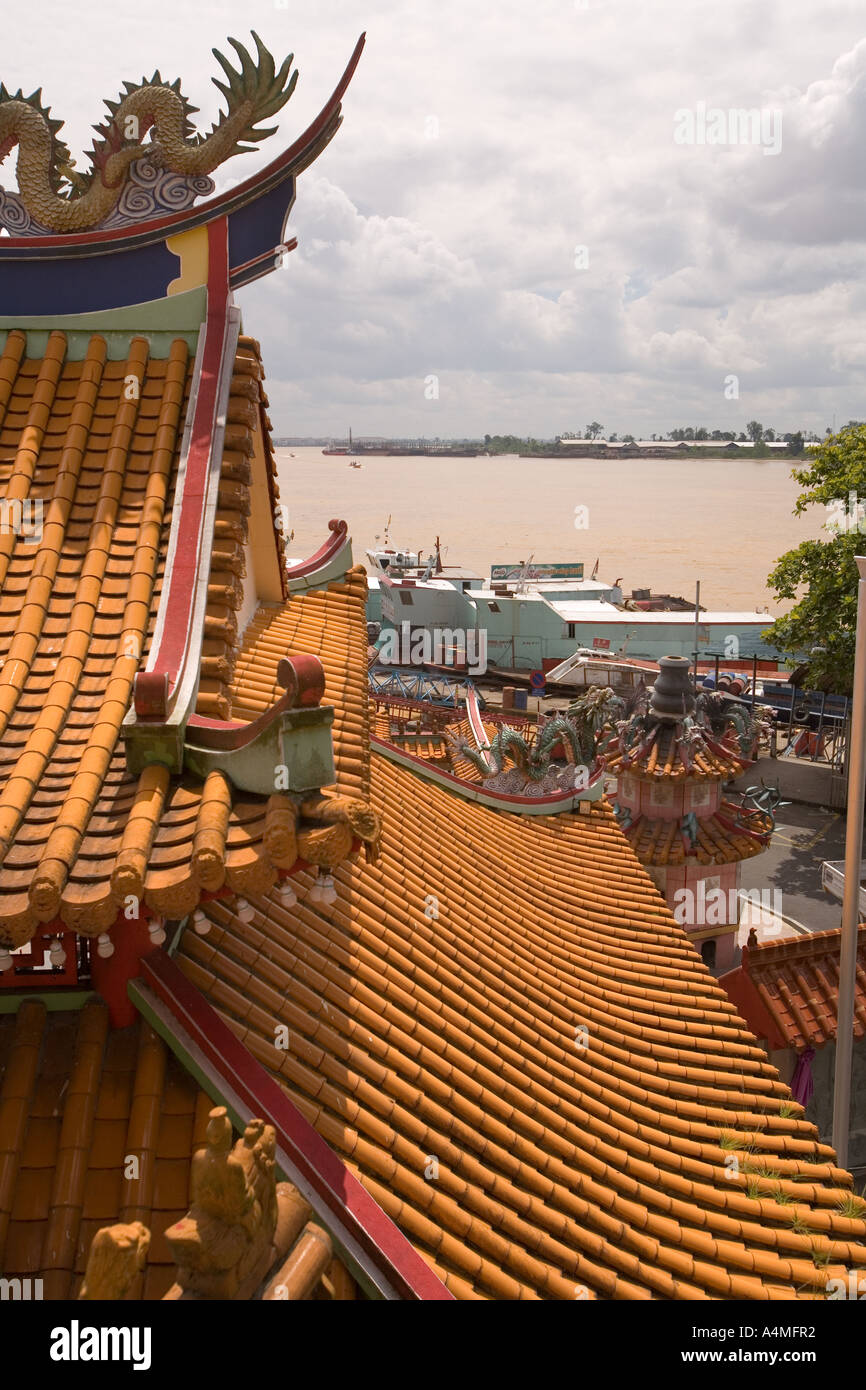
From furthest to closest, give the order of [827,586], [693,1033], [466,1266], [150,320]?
[827,586] → [693,1033] → [150,320] → [466,1266]

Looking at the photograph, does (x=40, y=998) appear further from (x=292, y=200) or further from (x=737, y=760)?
(x=737, y=760)

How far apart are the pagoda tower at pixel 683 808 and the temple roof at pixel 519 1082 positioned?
659 centimetres

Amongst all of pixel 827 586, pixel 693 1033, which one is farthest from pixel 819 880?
pixel 693 1033

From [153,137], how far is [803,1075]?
12.4 meters

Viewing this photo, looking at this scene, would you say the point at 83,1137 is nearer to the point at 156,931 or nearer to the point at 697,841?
the point at 156,931

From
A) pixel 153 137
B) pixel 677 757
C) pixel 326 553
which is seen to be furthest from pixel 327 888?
pixel 677 757

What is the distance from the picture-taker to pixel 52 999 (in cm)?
489

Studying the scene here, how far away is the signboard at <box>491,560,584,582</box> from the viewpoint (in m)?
65.2

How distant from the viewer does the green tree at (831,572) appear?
28453 mm

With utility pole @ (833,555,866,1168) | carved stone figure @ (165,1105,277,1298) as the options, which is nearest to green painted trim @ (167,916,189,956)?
carved stone figure @ (165,1105,277,1298)

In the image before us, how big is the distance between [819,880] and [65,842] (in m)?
26.3

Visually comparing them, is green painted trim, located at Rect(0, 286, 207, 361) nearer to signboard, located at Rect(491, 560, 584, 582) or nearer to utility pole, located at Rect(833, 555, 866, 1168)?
utility pole, located at Rect(833, 555, 866, 1168)

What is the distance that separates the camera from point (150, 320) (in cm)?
704

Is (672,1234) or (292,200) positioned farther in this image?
(292,200)
